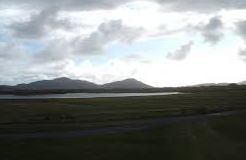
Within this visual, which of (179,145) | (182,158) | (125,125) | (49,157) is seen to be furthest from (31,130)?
(182,158)

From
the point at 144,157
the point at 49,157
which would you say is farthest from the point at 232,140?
the point at 49,157

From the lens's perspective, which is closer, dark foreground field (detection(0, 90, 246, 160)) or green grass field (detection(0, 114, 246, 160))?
green grass field (detection(0, 114, 246, 160))

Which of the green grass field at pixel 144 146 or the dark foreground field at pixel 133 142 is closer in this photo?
the green grass field at pixel 144 146

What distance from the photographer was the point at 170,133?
4475 centimetres

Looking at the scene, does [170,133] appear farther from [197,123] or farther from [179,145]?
[197,123]

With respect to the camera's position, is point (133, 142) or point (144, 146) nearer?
point (144, 146)

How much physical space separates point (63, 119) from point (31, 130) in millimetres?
14026

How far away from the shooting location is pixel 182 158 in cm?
3266

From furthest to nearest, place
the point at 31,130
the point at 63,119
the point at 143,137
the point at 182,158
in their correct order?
1. the point at 63,119
2. the point at 31,130
3. the point at 143,137
4. the point at 182,158

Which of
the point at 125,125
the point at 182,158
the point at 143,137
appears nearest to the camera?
the point at 182,158

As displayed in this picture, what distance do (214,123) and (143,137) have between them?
630 inches

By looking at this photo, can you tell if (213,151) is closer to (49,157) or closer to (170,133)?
(170,133)

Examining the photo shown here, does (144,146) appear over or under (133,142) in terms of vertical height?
under

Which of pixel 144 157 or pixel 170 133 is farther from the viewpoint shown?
pixel 170 133
